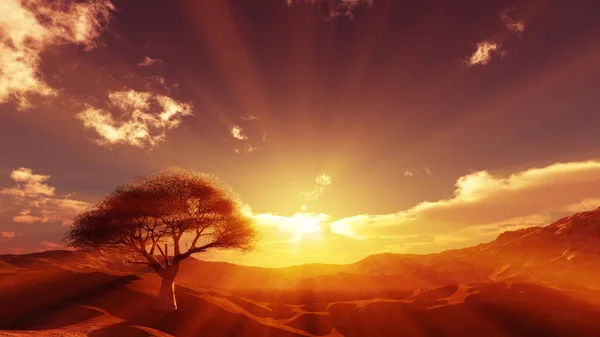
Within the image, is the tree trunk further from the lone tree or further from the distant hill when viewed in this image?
the distant hill

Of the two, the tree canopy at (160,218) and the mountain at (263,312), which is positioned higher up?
the tree canopy at (160,218)

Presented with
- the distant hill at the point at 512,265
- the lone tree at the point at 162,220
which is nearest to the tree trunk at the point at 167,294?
the lone tree at the point at 162,220

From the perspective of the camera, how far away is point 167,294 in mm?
38062

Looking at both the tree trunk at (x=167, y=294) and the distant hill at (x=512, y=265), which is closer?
the tree trunk at (x=167, y=294)

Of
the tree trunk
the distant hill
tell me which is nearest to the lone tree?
the tree trunk

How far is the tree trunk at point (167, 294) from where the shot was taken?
37719 millimetres

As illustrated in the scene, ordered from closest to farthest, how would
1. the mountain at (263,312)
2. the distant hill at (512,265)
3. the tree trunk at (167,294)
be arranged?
the mountain at (263,312) → the tree trunk at (167,294) → the distant hill at (512,265)

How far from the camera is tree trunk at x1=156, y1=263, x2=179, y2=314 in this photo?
37.7 metres

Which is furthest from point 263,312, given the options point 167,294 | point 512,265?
point 512,265

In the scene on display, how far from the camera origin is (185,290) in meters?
49.3

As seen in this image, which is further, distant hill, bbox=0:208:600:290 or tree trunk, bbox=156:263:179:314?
distant hill, bbox=0:208:600:290

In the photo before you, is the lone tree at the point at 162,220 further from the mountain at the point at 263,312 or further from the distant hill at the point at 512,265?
the distant hill at the point at 512,265

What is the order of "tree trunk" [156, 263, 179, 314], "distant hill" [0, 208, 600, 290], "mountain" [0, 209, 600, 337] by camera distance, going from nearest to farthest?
"mountain" [0, 209, 600, 337]
"tree trunk" [156, 263, 179, 314]
"distant hill" [0, 208, 600, 290]

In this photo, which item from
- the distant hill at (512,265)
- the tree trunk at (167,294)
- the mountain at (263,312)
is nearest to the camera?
the mountain at (263,312)
